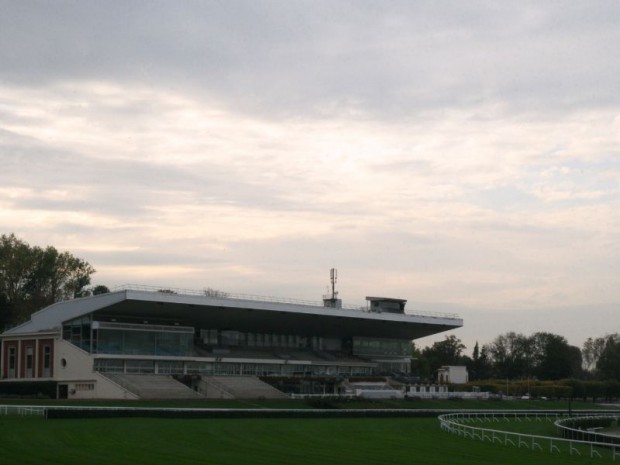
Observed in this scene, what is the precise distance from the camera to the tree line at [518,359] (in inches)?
5704

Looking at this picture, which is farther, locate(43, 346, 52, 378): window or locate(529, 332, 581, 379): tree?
locate(529, 332, 581, 379): tree

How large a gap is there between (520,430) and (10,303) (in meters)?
70.6

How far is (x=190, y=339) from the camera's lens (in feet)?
286

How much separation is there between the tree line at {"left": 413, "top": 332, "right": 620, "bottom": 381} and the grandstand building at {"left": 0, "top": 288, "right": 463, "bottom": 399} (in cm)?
4266

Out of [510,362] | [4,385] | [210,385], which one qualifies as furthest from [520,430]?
[510,362]

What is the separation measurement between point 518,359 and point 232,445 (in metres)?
123

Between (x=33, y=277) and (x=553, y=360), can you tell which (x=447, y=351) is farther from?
(x=33, y=277)

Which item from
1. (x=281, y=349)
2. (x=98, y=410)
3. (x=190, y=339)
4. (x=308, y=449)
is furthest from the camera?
(x=281, y=349)

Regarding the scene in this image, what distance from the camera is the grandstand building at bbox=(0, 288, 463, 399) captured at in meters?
80.1

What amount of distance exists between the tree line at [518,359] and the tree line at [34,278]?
50.4 meters

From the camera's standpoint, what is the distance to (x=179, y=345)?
284ft

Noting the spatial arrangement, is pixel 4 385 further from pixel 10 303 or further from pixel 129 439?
pixel 129 439

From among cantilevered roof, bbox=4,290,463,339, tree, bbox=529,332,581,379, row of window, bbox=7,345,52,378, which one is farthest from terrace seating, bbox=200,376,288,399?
tree, bbox=529,332,581,379

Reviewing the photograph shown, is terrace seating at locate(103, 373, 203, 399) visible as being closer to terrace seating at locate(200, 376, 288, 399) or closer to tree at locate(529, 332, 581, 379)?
terrace seating at locate(200, 376, 288, 399)
